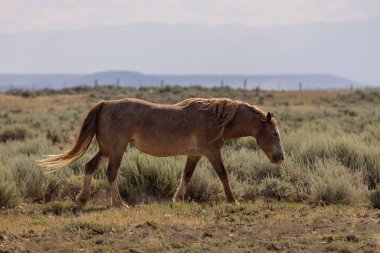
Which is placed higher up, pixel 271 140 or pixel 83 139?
pixel 271 140

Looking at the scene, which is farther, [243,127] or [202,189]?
[202,189]

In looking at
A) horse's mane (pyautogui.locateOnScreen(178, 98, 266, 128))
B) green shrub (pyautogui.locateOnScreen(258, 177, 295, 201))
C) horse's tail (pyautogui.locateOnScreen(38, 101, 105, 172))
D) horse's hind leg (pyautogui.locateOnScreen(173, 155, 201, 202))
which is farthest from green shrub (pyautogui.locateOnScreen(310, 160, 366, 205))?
horse's tail (pyautogui.locateOnScreen(38, 101, 105, 172))

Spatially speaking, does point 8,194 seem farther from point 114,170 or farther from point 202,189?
point 202,189

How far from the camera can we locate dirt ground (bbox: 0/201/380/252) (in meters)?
7.56

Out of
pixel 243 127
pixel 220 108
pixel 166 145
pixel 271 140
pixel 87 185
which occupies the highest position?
pixel 220 108

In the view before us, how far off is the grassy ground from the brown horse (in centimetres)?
63

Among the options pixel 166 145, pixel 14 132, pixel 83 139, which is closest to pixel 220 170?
pixel 166 145

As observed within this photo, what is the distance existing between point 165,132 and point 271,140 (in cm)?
173

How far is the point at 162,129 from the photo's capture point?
1057 cm

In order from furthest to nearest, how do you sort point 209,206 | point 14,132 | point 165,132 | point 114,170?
point 14,132 → point 165,132 → point 114,170 → point 209,206

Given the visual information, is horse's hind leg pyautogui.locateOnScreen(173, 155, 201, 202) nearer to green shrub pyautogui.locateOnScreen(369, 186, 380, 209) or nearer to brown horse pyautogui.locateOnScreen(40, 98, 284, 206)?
brown horse pyautogui.locateOnScreen(40, 98, 284, 206)

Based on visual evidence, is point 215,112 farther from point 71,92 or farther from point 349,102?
point 71,92

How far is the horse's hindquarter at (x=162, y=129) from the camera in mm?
10516

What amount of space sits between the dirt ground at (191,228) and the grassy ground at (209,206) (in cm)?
1
